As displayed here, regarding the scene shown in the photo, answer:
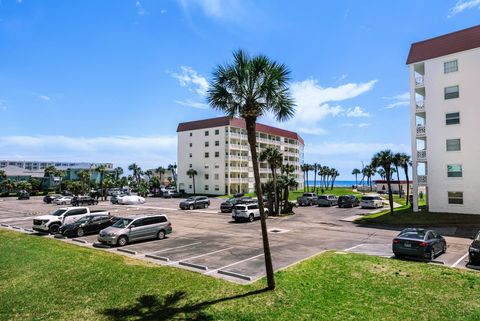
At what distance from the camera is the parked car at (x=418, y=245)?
48.8 ft

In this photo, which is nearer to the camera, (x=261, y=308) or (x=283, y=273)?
(x=261, y=308)

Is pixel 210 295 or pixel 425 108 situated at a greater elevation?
pixel 425 108

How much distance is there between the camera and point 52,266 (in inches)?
551

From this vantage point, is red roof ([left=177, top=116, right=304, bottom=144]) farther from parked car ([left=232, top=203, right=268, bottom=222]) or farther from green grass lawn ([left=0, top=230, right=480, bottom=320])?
green grass lawn ([left=0, top=230, right=480, bottom=320])

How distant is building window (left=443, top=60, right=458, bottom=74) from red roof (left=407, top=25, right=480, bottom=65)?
3.18 ft

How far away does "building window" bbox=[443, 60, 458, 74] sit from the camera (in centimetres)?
3241

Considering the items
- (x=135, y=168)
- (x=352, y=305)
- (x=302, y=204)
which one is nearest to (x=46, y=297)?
(x=352, y=305)

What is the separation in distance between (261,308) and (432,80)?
33.9m

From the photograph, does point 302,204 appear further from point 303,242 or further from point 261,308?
point 261,308

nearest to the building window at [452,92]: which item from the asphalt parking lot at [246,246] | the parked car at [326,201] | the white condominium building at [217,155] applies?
the asphalt parking lot at [246,246]

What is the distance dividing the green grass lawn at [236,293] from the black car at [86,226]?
8.60 metres

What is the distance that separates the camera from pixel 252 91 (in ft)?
37.1

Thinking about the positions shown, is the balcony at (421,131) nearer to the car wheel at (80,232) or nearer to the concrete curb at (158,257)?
the concrete curb at (158,257)

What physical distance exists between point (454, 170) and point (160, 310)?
33271 millimetres
